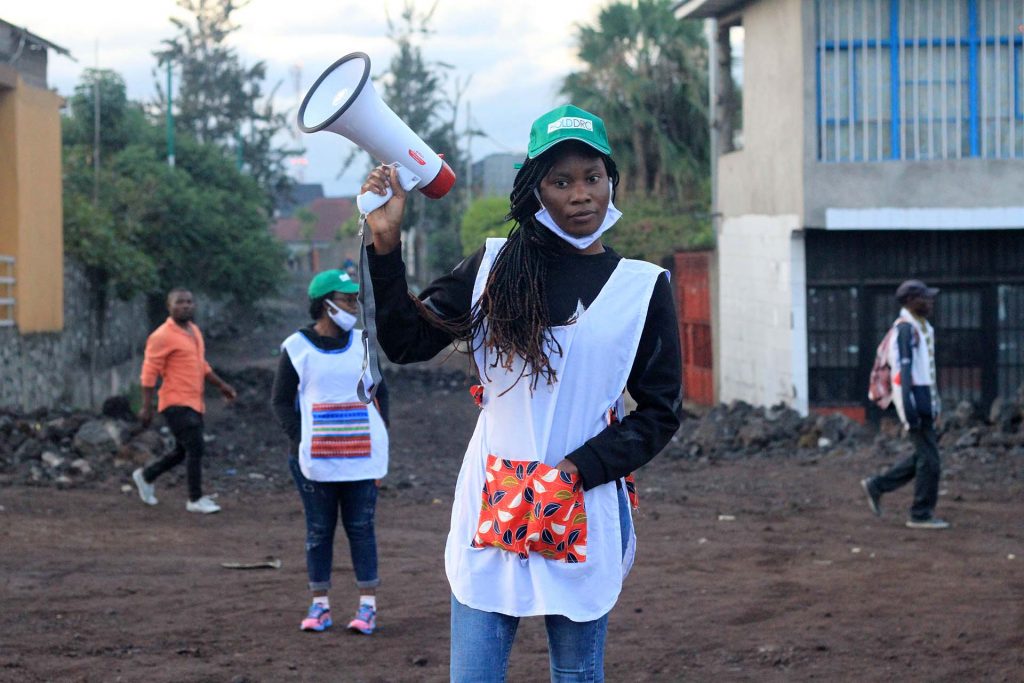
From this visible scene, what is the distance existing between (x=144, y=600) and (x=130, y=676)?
179 cm

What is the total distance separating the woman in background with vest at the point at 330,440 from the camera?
682 centimetres

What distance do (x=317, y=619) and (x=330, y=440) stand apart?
37.7 inches

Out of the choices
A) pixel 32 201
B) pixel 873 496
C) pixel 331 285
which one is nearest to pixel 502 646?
pixel 331 285

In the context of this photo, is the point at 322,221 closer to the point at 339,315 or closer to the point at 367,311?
the point at 339,315

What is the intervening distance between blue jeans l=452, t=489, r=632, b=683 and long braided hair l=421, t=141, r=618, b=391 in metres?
0.60

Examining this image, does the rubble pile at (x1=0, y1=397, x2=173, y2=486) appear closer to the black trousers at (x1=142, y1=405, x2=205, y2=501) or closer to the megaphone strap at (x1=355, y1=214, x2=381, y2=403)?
the black trousers at (x1=142, y1=405, x2=205, y2=501)

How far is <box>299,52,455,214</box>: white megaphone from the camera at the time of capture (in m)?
3.27

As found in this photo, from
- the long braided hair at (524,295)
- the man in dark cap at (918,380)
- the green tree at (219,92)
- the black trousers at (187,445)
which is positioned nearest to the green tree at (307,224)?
the green tree at (219,92)

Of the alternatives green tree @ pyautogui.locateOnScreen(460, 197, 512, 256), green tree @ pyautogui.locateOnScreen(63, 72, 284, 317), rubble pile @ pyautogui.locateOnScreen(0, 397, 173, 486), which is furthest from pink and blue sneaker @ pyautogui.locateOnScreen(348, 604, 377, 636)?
green tree @ pyautogui.locateOnScreen(460, 197, 512, 256)

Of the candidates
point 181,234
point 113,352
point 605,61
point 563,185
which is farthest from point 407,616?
point 605,61

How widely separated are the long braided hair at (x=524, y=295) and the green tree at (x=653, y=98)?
27216 mm

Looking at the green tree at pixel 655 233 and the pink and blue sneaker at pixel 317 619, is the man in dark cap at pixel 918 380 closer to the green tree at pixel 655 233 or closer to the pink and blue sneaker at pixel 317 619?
the pink and blue sneaker at pixel 317 619

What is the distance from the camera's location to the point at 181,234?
2839 cm

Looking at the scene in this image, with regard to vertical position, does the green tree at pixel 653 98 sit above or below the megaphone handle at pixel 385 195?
above
